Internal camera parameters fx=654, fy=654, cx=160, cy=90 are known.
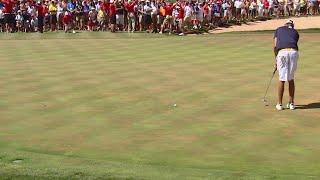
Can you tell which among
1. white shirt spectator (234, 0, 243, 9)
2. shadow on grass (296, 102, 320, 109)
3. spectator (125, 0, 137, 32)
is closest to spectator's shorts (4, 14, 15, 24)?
spectator (125, 0, 137, 32)

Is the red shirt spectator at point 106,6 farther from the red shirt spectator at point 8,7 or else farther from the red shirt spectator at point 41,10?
the red shirt spectator at point 8,7

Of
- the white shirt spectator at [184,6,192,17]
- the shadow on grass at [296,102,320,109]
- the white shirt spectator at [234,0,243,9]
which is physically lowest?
the shadow on grass at [296,102,320,109]

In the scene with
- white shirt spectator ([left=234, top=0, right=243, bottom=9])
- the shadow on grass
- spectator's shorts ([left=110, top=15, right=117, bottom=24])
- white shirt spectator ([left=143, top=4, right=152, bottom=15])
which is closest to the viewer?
the shadow on grass

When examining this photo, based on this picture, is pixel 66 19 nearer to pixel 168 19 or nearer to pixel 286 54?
pixel 168 19

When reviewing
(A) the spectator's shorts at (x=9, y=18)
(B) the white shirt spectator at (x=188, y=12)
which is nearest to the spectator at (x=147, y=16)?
(B) the white shirt spectator at (x=188, y=12)

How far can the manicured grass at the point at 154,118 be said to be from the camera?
376 inches

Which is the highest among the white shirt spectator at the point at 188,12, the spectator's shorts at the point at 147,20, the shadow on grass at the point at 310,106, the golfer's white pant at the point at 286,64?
the white shirt spectator at the point at 188,12

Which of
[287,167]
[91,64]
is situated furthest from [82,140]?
[91,64]

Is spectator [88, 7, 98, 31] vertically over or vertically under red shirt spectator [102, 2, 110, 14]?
under

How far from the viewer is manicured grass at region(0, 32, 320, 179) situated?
9.54m

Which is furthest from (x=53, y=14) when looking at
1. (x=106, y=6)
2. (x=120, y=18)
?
(x=120, y=18)

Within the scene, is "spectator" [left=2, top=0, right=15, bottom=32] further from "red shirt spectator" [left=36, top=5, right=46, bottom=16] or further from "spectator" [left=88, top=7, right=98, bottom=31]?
"spectator" [left=88, top=7, right=98, bottom=31]

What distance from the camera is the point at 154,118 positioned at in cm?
1305

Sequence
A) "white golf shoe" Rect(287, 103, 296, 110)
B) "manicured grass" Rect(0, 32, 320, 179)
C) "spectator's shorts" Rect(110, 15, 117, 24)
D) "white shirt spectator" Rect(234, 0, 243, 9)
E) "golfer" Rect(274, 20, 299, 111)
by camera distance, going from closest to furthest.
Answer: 1. "manicured grass" Rect(0, 32, 320, 179)
2. "golfer" Rect(274, 20, 299, 111)
3. "white golf shoe" Rect(287, 103, 296, 110)
4. "spectator's shorts" Rect(110, 15, 117, 24)
5. "white shirt spectator" Rect(234, 0, 243, 9)
